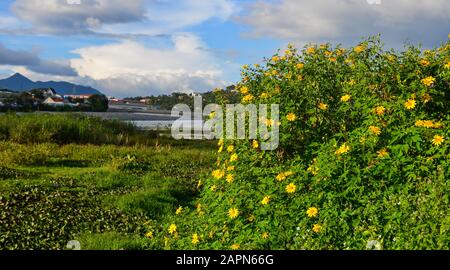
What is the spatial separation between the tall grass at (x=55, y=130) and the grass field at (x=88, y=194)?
2147mm

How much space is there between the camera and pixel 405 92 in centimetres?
605

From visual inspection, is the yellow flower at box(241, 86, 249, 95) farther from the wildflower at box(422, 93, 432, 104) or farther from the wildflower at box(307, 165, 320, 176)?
the wildflower at box(422, 93, 432, 104)

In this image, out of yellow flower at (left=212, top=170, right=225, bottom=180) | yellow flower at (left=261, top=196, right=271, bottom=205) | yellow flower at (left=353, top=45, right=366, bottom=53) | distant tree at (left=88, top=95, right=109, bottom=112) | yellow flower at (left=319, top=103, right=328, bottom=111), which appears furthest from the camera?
distant tree at (left=88, top=95, right=109, bottom=112)

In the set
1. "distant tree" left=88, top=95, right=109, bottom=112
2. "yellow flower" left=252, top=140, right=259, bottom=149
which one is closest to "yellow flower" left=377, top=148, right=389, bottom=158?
"yellow flower" left=252, top=140, right=259, bottom=149

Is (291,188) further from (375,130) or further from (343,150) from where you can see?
(375,130)

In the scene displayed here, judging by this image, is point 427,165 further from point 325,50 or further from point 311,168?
point 325,50

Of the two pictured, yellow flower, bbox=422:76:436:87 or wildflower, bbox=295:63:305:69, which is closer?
yellow flower, bbox=422:76:436:87

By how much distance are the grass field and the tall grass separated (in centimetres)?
215

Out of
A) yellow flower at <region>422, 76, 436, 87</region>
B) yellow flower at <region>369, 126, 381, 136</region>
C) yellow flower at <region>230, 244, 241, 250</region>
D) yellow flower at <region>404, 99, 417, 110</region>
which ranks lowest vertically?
yellow flower at <region>230, 244, 241, 250</region>

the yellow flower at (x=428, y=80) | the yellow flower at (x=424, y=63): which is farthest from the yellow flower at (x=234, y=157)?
the yellow flower at (x=424, y=63)

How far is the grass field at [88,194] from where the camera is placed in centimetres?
757

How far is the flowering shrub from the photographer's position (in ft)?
16.1

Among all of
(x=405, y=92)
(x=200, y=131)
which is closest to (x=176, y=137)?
(x=200, y=131)

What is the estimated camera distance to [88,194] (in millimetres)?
10234
